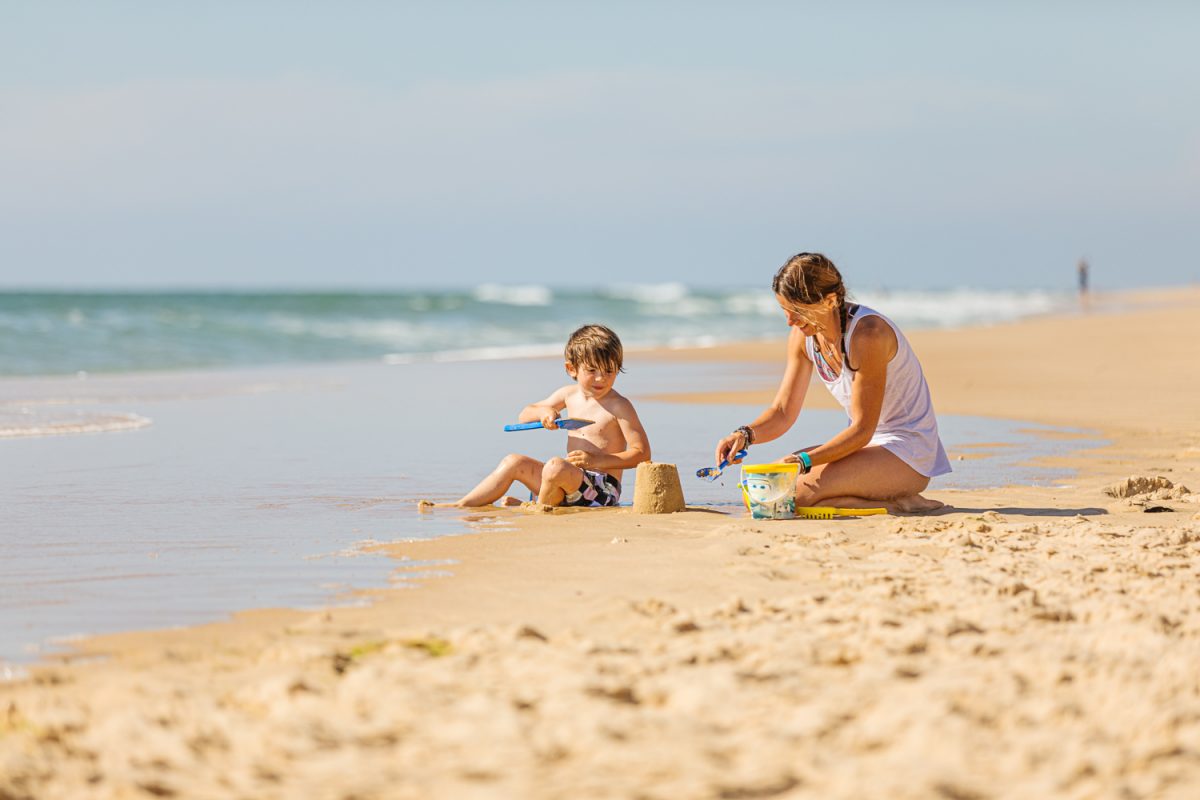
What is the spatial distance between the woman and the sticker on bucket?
9cm

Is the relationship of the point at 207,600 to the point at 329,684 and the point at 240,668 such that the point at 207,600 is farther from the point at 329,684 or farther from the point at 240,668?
the point at 329,684

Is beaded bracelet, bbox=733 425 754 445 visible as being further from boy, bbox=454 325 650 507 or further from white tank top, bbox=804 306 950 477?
boy, bbox=454 325 650 507

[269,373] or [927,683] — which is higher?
[269,373]

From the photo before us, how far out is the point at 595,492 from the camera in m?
5.61

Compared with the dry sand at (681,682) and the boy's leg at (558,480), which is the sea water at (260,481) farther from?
the dry sand at (681,682)

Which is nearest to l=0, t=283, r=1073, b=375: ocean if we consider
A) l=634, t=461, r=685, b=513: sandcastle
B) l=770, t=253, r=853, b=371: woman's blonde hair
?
l=634, t=461, r=685, b=513: sandcastle

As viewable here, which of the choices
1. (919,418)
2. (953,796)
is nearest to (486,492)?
→ (919,418)

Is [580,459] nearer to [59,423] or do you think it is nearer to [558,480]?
[558,480]

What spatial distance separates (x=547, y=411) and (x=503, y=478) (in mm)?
387

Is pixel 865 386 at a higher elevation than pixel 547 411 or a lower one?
higher

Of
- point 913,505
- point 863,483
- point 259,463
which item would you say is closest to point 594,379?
point 863,483

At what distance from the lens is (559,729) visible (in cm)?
244

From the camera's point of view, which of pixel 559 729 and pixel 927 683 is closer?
pixel 559 729

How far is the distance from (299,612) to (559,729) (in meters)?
1.38
